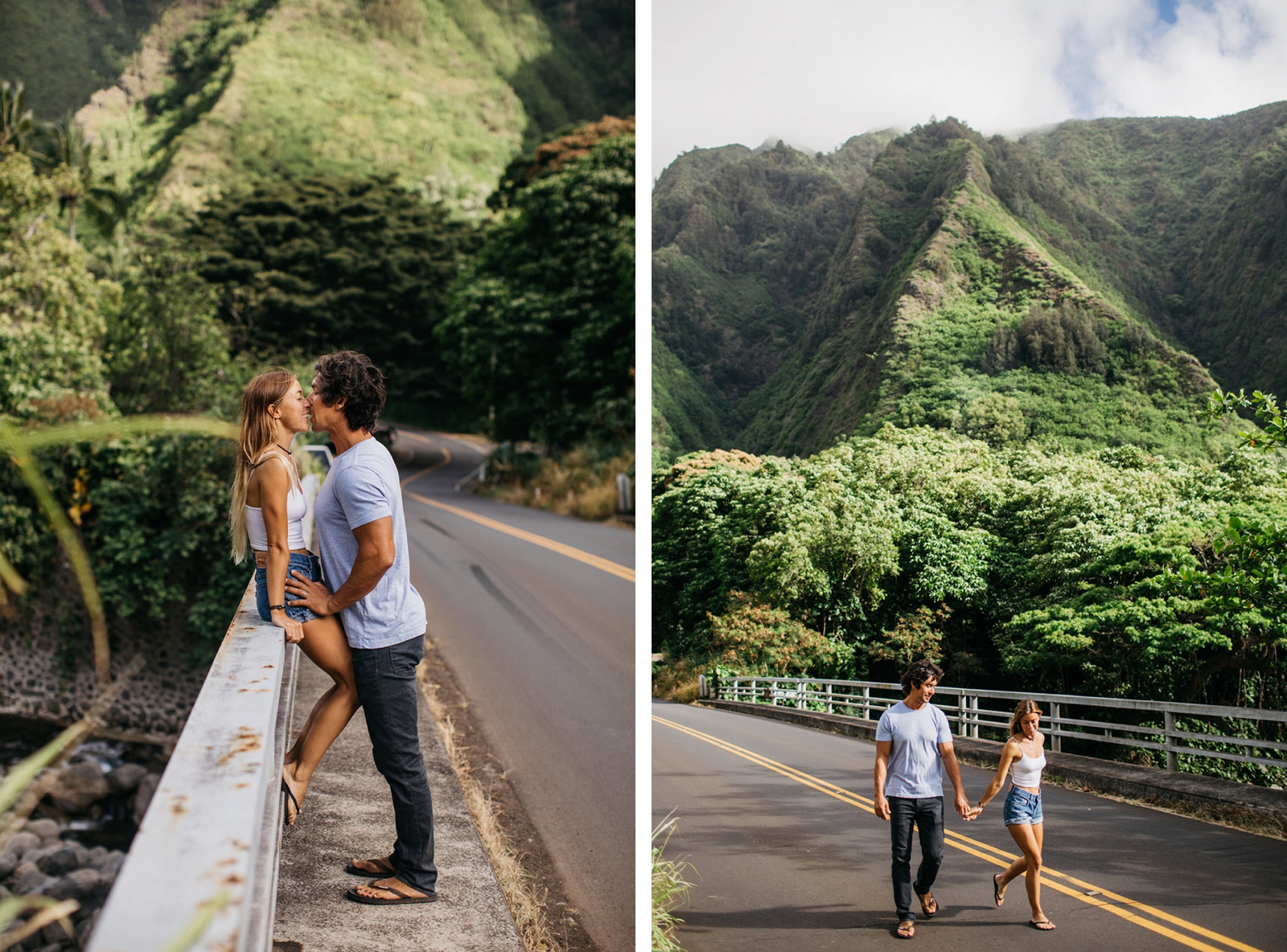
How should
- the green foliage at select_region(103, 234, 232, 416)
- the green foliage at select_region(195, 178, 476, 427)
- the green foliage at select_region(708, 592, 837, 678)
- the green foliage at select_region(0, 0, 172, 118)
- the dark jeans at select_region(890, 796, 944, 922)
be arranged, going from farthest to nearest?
the green foliage at select_region(195, 178, 476, 427), the green foliage at select_region(0, 0, 172, 118), the green foliage at select_region(103, 234, 232, 416), the green foliage at select_region(708, 592, 837, 678), the dark jeans at select_region(890, 796, 944, 922)

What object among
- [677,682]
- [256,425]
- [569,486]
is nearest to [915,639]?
[677,682]

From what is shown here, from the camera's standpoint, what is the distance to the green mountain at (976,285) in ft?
8.79

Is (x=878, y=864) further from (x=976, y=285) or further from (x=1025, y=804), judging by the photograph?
(x=976, y=285)

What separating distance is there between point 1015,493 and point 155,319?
1385 cm

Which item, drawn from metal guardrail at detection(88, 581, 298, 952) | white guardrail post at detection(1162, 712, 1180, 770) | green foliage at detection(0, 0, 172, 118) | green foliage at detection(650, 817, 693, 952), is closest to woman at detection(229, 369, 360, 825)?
metal guardrail at detection(88, 581, 298, 952)

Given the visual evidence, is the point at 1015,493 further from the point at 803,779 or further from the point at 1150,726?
the point at 803,779

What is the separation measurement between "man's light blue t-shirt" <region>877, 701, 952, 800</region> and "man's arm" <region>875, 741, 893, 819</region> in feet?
0.06

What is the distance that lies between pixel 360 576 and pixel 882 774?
1.50 metres

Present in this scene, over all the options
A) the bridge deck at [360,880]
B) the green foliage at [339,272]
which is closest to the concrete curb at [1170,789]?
the bridge deck at [360,880]

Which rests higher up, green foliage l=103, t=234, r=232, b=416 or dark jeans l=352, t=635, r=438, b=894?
green foliage l=103, t=234, r=232, b=416

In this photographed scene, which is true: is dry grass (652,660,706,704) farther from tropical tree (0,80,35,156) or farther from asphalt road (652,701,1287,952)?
tropical tree (0,80,35,156)

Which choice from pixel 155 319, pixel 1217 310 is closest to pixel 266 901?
pixel 1217 310

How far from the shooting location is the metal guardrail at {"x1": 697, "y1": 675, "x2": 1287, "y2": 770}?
2189 mm

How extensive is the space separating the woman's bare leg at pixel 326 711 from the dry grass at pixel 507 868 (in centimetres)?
61
